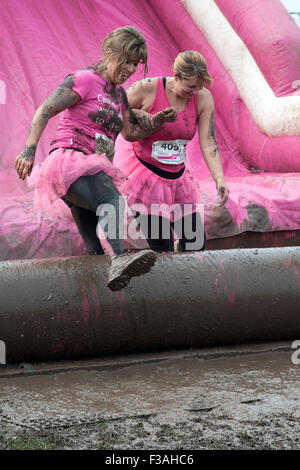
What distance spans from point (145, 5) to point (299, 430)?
3.29m

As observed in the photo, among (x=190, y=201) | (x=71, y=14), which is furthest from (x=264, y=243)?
(x=71, y=14)

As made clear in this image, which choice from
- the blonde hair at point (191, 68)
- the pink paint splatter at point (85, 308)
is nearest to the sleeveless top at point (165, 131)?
the blonde hair at point (191, 68)

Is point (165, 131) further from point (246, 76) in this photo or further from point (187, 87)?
point (246, 76)

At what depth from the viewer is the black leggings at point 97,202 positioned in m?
1.87

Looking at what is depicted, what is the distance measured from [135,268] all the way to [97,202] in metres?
0.27

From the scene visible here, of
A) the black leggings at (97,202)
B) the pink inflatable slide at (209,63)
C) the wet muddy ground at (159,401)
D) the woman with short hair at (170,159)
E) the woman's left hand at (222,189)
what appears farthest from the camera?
the pink inflatable slide at (209,63)

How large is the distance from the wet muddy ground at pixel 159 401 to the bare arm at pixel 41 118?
59 centimetres

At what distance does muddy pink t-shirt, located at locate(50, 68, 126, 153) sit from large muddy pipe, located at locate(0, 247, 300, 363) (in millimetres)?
372

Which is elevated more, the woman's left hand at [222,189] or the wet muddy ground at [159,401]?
the woman's left hand at [222,189]

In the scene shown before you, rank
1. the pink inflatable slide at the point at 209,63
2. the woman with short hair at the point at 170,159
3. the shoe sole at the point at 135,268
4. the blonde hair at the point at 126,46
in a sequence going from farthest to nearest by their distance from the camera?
the pink inflatable slide at the point at 209,63, the woman with short hair at the point at 170,159, the blonde hair at the point at 126,46, the shoe sole at the point at 135,268

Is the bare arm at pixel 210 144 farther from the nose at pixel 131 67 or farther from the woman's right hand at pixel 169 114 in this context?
the nose at pixel 131 67

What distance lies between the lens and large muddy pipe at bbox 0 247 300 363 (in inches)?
74.5

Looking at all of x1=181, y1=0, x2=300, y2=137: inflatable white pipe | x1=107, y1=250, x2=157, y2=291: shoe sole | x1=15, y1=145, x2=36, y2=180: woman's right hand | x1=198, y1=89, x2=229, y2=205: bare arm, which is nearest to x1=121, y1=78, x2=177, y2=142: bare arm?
x1=198, y1=89, x2=229, y2=205: bare arm

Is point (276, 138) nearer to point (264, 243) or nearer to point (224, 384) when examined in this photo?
point (264, 243)
